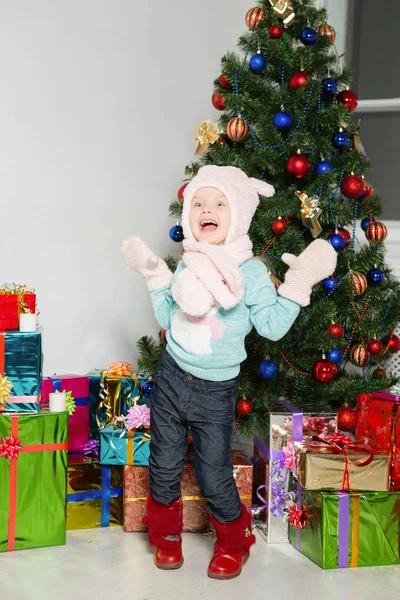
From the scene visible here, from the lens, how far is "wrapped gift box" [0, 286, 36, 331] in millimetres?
2096

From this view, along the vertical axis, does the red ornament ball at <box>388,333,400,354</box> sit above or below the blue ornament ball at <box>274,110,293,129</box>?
below

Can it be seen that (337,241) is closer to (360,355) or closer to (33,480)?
(360,355)

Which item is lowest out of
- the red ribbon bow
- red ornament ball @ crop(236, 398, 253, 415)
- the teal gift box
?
the teal gift box

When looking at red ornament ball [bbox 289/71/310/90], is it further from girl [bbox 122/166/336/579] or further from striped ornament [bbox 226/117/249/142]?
girl [bbox 122/166/336/579]

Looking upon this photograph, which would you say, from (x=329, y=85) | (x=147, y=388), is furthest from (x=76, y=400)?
(x=329, y=85)

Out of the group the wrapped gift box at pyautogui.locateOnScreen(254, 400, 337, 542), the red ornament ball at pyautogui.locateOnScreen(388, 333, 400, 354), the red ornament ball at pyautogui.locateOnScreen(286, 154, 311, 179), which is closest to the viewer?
the wrapped gift box at pyautogui.locateOnScreen(254, 400, 337, 542)

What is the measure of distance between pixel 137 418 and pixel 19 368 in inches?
16.8

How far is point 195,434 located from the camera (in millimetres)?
1946

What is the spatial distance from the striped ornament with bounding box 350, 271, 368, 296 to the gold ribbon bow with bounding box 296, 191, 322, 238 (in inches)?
6.9

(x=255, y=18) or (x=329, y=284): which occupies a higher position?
(x=255, y=18)

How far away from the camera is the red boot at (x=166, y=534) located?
1.96 meters

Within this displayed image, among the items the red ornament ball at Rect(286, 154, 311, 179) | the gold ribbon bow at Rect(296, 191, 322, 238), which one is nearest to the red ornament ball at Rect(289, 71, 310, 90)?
the red ornament ball at Rect(286, 154, 311, 179)

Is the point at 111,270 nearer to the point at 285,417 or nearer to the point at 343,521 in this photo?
the point at 285,417

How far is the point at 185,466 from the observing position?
2205mm
